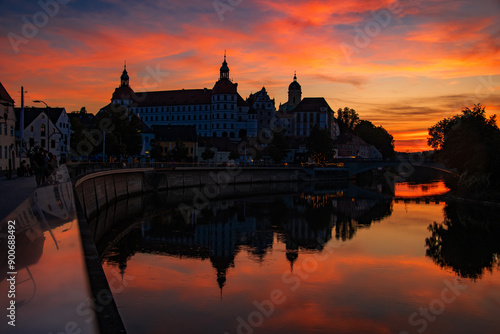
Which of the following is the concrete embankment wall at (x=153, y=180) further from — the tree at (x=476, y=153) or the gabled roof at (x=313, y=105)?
the gabled roof at (x=313, y=105)

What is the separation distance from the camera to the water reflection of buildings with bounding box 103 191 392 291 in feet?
99.8

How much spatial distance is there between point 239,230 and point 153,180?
3614 centimetres

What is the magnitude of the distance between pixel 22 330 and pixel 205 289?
15.3 metres

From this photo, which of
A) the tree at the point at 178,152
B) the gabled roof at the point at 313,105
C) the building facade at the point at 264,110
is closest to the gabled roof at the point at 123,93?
the building facade at the point at 264,110

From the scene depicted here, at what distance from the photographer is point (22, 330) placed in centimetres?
715

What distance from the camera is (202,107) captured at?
181m

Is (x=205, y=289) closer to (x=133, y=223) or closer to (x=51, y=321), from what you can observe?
(x=51, y=321)

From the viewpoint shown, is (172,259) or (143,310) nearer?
(143,310)

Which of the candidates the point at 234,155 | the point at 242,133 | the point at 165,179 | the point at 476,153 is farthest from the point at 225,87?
the point at 476,153

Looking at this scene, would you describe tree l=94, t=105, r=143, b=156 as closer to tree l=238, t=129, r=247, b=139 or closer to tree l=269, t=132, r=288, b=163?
tree l=269, t=132, r=288, b=163

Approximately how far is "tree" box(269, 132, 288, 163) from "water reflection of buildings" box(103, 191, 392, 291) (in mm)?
66936

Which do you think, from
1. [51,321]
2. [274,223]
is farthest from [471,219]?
[51,321]

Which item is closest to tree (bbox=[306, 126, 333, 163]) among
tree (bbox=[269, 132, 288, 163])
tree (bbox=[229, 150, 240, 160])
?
tree (bbox=[269, 132, 288, 163])

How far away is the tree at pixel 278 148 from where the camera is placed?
133 metres
